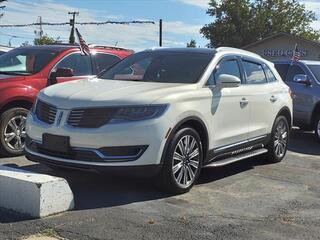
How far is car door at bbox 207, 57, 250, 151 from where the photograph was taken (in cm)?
707

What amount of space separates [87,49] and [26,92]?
1.68 metres

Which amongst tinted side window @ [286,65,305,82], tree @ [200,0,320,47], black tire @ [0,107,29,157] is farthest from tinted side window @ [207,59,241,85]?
tree @ [200,0,320,47]

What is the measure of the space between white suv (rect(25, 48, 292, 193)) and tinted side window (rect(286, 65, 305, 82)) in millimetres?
4323

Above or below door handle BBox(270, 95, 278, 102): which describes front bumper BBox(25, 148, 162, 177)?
below

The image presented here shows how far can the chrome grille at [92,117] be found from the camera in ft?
19.8

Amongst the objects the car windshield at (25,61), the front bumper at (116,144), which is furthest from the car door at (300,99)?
the front bumper at (116,144)

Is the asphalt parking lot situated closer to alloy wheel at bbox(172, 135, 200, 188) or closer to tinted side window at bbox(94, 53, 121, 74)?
alloy wheel at bbox(172, 135, 200, 188)

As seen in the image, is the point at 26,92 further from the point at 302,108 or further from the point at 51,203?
the point at 302,108

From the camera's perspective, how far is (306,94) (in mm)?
11742

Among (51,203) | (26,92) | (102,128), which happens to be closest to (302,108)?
(26,92)

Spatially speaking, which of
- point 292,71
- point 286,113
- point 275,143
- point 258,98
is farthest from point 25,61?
point 292,71

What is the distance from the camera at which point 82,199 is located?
20.0ft

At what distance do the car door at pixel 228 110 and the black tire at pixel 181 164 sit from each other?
16.5 inches

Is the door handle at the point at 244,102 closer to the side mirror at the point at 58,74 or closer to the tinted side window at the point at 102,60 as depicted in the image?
the side mirror at the point at 58,74
